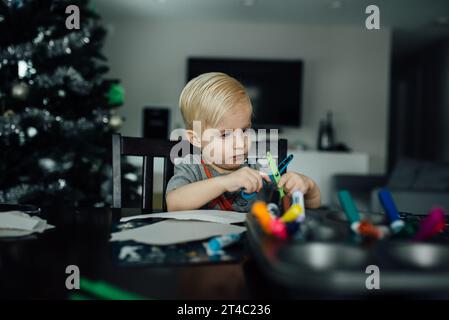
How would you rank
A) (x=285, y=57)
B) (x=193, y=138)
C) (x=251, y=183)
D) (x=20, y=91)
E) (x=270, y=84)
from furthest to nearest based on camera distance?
(x=285, y=57) < (x=270, y=84) < (x=20, y=91) < (x=193, y=138) < (x=251, y=183)

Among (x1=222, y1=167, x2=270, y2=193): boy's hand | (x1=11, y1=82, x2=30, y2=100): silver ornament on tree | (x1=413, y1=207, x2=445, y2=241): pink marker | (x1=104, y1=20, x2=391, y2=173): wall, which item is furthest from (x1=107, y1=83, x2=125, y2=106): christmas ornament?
(x1=413, y1=207, x2=445, y2=241): pink marker

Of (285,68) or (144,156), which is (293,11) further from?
(144,156)

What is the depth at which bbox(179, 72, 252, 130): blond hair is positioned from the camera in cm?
93

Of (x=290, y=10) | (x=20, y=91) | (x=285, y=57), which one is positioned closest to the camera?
(x=20, y=91)

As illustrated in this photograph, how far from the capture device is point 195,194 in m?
0.81

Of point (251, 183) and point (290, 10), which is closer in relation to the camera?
point (251, 183)

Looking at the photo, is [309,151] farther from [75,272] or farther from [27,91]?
[75,272]

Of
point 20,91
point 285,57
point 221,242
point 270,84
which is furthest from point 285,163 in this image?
point 285,57

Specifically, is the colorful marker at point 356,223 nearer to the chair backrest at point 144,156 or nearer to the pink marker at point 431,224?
the pink marker at point 431,224

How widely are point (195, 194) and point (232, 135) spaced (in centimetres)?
17

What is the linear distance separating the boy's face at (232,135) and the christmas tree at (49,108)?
1367 mm

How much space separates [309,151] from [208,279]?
165 inches

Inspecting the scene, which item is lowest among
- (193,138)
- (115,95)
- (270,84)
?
(193,138)
